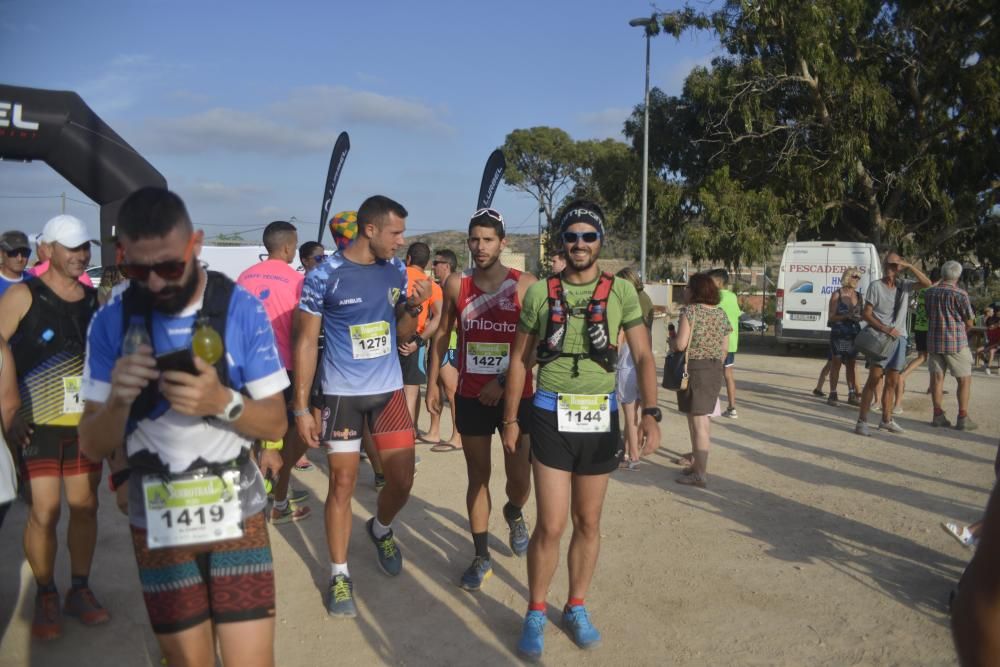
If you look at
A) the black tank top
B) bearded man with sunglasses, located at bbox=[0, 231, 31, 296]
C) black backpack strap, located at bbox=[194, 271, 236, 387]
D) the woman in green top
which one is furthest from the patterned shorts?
the woman in green top

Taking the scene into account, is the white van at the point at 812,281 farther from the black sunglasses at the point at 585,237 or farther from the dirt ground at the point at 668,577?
the black sunglasses at the point at 585,237

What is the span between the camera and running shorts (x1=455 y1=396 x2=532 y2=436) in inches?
171

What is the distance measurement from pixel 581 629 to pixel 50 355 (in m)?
3.06

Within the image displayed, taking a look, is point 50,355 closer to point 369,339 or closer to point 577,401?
point 369,339

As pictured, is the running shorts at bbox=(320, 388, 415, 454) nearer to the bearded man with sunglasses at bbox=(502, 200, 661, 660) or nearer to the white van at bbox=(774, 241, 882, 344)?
the bearded man with sunglasses at bbox=(502, 200, 661, 660)

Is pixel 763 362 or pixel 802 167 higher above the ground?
pixel 802 167

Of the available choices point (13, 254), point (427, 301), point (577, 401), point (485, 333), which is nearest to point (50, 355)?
point (13, 254)

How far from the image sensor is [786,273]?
17.6 metres

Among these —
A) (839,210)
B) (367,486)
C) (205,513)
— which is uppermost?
(839,210)

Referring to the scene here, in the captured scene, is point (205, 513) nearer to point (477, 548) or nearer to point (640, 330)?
point (640, 330)

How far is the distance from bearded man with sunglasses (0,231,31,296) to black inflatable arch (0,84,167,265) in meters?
4.33

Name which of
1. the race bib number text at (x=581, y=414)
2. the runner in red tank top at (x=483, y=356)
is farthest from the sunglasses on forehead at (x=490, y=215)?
the race bib number text at (x=581, y=414)

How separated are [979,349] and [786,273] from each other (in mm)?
4338

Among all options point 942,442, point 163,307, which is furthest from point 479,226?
point 942,442
